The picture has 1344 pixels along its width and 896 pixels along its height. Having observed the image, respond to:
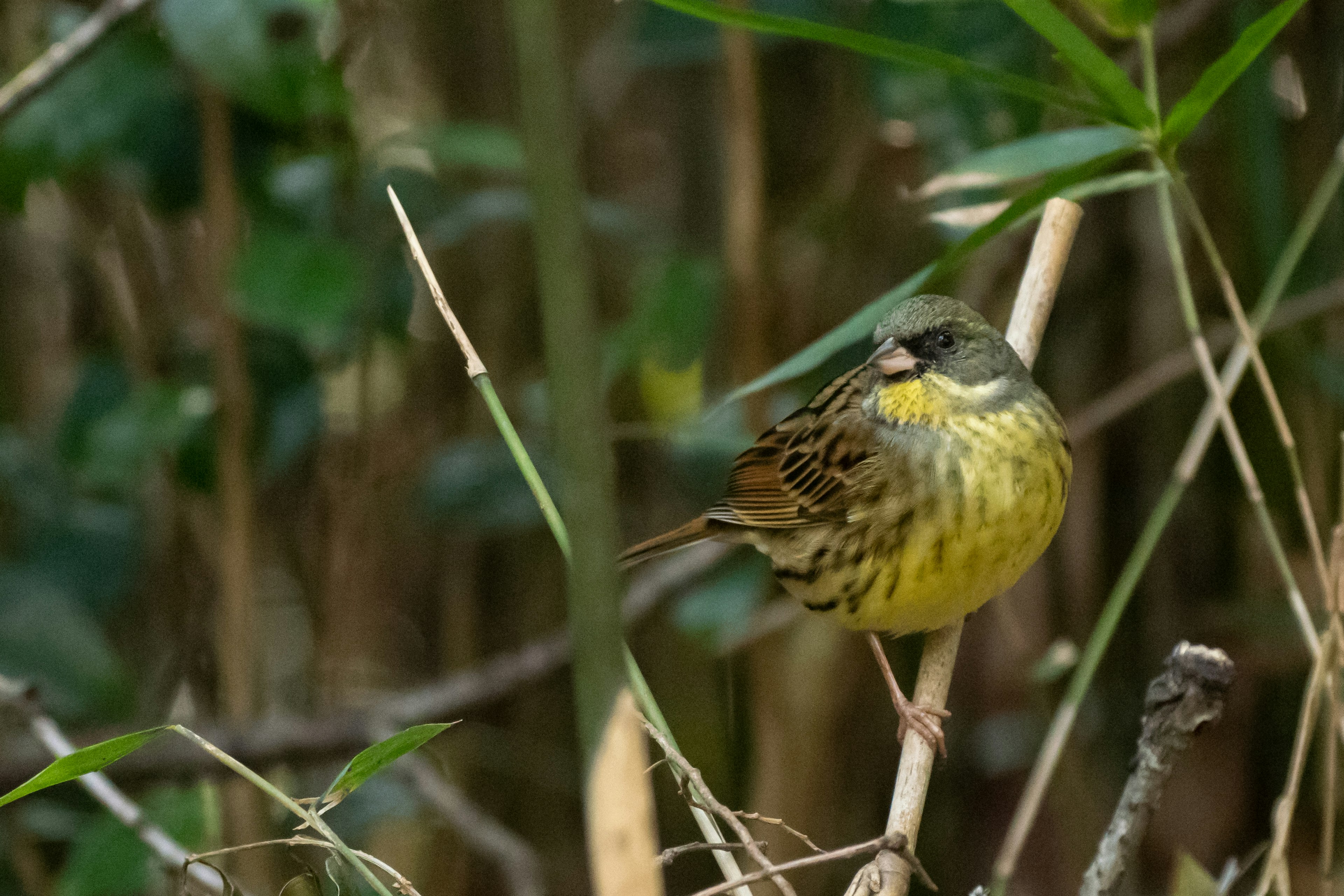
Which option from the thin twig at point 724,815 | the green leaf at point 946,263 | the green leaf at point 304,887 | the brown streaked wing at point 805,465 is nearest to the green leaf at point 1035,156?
the green leaf at point 946,263

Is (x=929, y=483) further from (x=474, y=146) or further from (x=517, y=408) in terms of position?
(x=517, y=408)

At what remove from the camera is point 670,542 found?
2330mm

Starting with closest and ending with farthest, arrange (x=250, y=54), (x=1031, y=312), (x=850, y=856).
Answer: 1. (x=850, y=856)
2. (x=1031, y=312)
3. (x=250, y=54)

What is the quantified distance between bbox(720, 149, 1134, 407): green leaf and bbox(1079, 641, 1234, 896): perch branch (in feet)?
1.57

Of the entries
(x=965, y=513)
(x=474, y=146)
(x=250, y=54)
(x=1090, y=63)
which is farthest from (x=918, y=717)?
(x=250, y=54)

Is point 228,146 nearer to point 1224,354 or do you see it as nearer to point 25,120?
point 25,120

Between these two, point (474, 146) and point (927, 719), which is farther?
point (474, 146)

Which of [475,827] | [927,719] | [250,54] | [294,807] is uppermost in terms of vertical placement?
[250,54]

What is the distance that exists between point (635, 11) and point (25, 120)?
1325 mm

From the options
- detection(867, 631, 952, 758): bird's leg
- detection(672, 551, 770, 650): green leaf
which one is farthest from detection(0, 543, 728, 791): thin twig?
detection(867, 631, 952, 758): bird's leg

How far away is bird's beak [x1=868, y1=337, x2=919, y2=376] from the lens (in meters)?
1.90

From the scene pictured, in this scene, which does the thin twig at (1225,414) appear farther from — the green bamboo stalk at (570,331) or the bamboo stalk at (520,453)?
the green bamboo stalk at (570,331)

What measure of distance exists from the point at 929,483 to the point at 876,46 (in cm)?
78

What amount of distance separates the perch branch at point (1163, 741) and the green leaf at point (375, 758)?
0.64 meters
